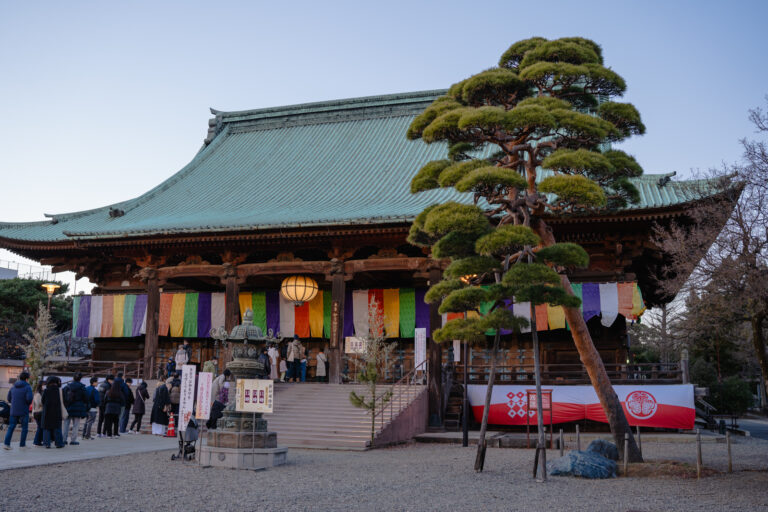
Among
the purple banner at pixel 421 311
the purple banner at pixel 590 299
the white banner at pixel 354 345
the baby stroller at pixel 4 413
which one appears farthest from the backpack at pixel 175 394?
the purple banner at pixel 590 299

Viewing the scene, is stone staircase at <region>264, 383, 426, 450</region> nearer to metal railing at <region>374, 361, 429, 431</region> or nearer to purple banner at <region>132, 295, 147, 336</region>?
metal railing at <region>374, 361, 429, 431</region>

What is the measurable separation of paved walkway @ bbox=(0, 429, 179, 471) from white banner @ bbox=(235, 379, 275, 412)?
2.79 meters

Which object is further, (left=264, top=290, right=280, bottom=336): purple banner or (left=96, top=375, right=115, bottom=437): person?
(left=264, top=290, right=280, bottom=336): purple banner

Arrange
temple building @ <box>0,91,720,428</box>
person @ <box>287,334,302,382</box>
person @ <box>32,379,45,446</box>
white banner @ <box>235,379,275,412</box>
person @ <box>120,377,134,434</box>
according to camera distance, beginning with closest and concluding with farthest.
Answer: white banner @ <box>235,379,275,412</box>, person @ <box>32,379,45,446</box>, person @ <box>120,377,134,434</box>, temple building @ <box>0,91,720,428</box>, person @ <box>287,334,302,382</box>

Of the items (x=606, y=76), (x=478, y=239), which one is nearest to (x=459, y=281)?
(x=478, y=239)

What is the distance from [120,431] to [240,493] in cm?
903

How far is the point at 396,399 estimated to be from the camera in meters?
15.5

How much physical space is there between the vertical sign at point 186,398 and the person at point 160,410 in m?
2.84

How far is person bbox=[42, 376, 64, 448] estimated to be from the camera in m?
11.2

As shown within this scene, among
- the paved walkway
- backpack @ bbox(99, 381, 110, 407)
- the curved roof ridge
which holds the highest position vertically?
the curved roof ridge

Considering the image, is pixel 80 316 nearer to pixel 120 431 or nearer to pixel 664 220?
pixel 120 431

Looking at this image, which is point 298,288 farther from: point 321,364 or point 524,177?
point 524,177

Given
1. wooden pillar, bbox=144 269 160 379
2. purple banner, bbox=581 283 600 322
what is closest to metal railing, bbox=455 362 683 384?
purple banner, bbox=581 283 600 322

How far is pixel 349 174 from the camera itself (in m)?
21.6
